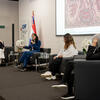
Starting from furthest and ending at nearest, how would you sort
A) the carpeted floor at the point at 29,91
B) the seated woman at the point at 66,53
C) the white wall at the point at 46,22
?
the white wall at the point at 46,22 → the seated woman at the point at 66,53 → the carpeted floor at the point at 29,91

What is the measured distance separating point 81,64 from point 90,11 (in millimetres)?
3051

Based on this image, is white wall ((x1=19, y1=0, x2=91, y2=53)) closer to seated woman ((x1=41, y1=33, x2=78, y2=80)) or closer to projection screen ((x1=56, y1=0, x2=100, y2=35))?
projection screen ((x1=56, y1=0, x2=100, y2=35))

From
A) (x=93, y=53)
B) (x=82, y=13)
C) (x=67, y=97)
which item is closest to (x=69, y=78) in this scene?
(x=67, y=97)

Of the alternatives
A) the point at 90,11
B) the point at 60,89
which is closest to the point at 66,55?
the point at 60,89

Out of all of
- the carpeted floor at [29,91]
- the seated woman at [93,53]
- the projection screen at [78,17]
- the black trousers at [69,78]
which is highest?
the projection screen at [78,17]

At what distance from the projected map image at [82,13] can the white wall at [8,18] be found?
542 centimetres

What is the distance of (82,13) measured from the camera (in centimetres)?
607

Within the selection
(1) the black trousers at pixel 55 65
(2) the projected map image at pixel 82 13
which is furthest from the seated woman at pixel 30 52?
(1) the black trousers at pixel 55 65

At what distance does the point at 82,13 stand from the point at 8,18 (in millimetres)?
6293

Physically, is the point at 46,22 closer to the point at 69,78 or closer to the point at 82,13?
the point at 82,13

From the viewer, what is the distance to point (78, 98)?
3.12 metres

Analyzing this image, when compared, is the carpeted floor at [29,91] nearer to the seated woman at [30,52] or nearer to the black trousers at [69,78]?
the black trousers at [69,78]

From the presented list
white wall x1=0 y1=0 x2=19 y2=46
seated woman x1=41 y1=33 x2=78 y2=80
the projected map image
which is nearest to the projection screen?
the projected map image

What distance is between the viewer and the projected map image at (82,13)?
5.62 metres
